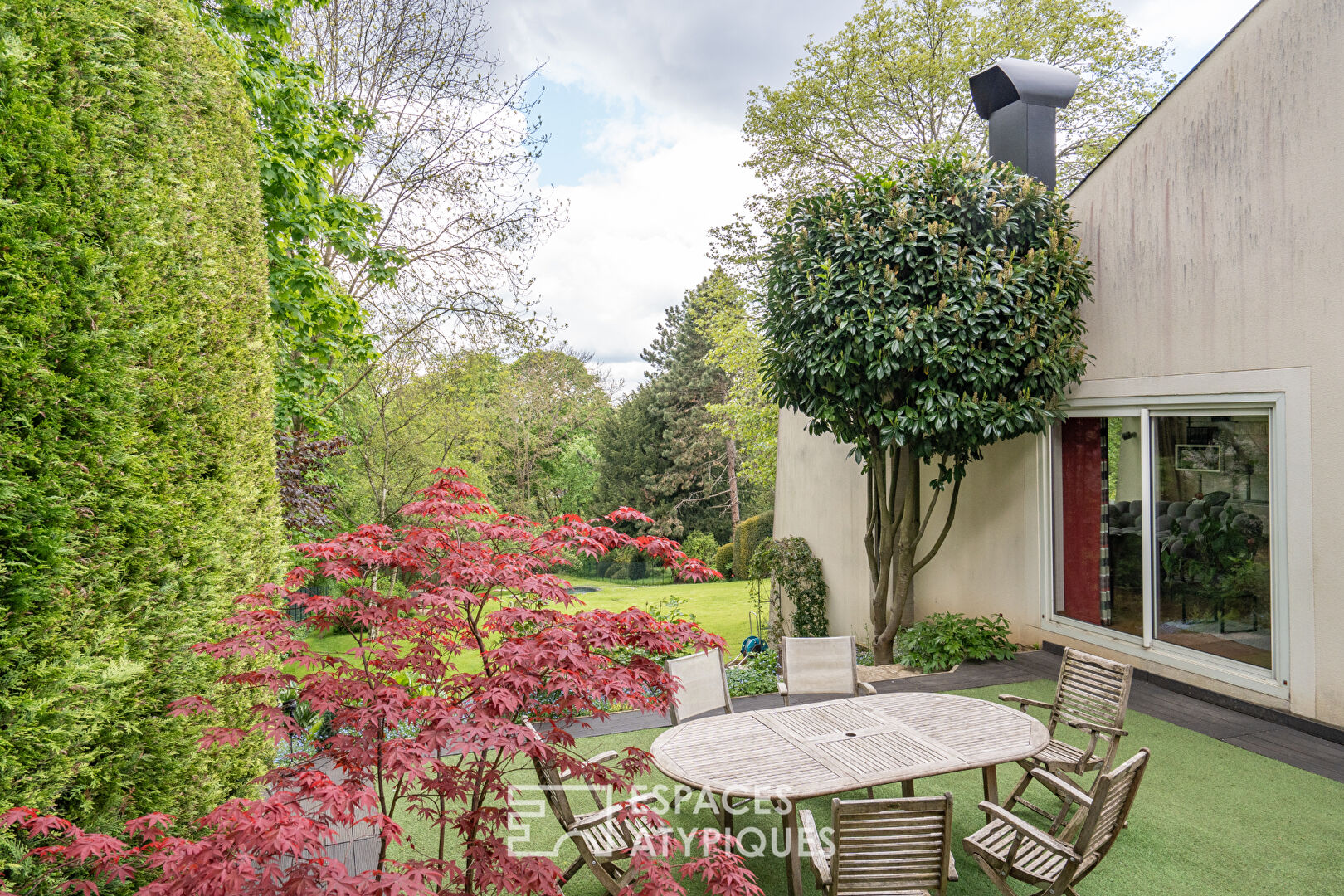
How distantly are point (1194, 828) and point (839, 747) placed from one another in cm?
204

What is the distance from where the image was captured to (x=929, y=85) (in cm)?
1545

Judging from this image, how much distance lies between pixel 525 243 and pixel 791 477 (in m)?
5.72

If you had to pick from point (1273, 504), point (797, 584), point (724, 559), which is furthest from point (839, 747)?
point (724, 559)

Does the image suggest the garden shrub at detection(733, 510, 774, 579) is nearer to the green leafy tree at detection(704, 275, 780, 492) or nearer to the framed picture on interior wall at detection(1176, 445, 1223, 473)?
the green leafy tree at detection(704, 275, 780, 492)

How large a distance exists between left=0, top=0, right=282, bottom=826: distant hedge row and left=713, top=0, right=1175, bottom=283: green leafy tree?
512 inches

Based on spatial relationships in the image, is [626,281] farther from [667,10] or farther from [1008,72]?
[1008,72]

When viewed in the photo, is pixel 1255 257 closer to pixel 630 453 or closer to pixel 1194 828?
pixel 1194 828

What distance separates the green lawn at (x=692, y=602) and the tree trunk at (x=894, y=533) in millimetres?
4249

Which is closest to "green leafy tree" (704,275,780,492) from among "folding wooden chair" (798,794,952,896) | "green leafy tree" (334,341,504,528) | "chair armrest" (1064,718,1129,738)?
"green leafy tree" (334,341,504,528)

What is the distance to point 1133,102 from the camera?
1593 centimetres

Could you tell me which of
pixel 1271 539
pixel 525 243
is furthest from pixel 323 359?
pixel 1271 539

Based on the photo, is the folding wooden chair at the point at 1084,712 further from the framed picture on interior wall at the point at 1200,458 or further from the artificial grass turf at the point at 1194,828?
the framed picture on interior wall at the point at 1200,458

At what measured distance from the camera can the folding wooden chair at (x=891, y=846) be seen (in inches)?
101

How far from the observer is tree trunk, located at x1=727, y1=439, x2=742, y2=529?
26297mm
